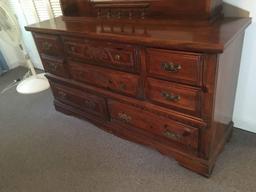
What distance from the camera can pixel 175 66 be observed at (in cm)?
115

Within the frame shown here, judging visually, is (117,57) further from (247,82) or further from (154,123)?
(247,82)

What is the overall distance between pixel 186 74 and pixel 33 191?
4.09 feet

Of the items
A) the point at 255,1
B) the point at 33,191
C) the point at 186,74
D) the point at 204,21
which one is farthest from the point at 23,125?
the point at 255,1

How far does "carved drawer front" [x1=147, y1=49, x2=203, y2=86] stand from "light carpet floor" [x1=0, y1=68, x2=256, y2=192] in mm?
678

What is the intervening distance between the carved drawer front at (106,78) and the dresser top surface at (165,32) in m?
0.25

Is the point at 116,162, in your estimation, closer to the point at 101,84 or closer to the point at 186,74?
the point at 101,84

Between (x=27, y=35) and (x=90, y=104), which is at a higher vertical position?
(x=27, y=35)

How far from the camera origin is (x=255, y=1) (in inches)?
50.7

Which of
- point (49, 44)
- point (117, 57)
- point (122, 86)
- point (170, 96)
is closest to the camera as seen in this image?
point (170, 96)

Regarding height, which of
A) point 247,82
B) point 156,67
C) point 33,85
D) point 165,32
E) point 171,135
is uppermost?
point 165,32

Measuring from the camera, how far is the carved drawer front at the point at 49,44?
67.3 inches

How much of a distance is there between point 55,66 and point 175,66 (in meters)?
1.16

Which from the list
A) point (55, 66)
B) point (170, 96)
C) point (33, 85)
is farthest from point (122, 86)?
point (33, 85)

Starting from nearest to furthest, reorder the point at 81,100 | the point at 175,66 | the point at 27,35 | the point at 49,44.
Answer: the point at 175,66, the point at 49,44, the point at 81,100, the point at 27,35
